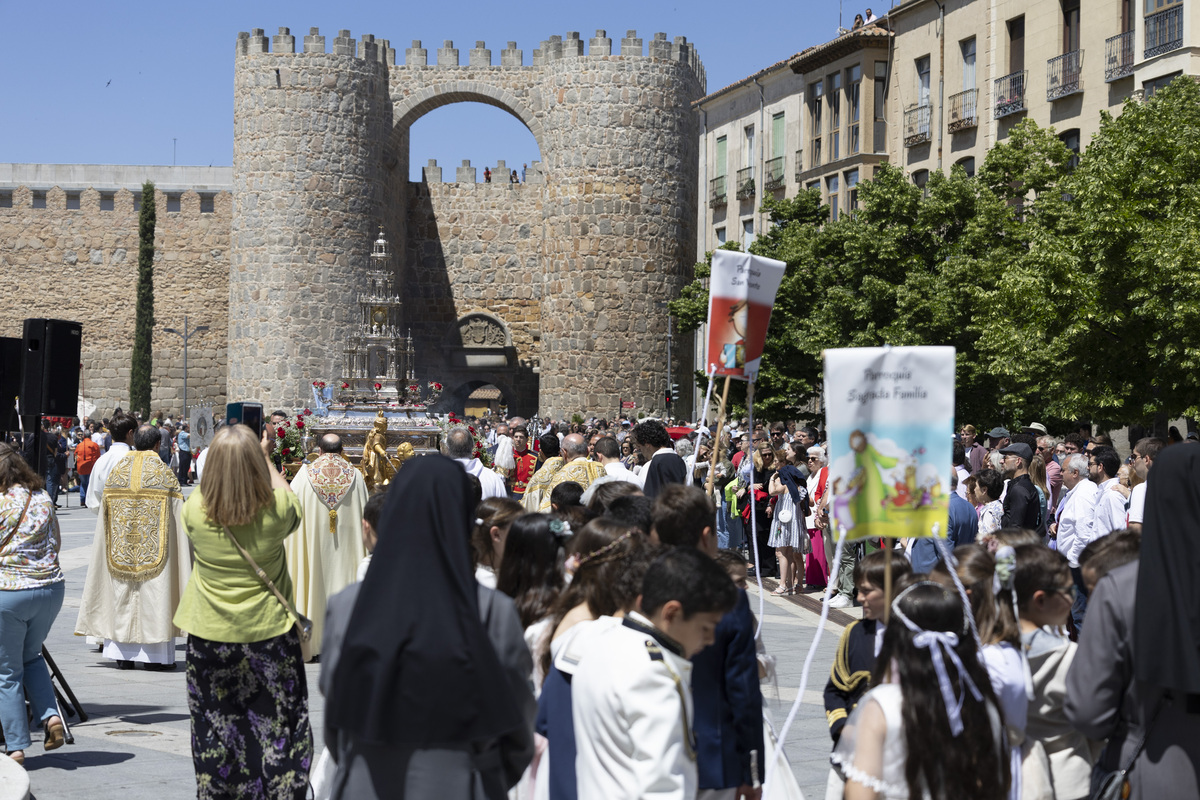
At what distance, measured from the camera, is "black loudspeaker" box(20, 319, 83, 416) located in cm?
830

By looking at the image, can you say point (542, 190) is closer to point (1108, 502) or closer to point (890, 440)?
point (1108, 502)

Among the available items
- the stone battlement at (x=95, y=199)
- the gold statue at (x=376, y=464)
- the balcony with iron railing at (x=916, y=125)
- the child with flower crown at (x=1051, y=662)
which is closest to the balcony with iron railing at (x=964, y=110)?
the balcony with iron railing at (x=916, y=125)

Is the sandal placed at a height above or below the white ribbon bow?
below

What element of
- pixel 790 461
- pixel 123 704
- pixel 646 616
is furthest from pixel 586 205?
pixel 646 616

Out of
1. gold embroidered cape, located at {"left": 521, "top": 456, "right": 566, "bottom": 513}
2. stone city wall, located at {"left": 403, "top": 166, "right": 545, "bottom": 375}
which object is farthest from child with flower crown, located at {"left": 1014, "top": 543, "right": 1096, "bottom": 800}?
stone city wall, located at {"left": 403, "top": 166, "right": 545, "bottom": 375}

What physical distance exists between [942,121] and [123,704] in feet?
83.2

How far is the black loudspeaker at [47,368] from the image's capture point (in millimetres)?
8297

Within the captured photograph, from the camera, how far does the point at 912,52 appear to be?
3139 cm

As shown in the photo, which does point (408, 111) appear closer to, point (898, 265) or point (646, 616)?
point (898, 265)

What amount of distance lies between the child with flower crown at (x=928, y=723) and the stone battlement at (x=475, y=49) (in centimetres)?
3195

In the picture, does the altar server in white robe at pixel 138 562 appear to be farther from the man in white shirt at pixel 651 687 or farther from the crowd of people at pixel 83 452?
the crowd of people at pixel 83 452

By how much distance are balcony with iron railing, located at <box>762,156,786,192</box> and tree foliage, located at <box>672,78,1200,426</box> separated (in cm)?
913

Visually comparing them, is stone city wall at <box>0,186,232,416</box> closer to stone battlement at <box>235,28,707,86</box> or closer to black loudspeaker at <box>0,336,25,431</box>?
stone battlement at <box>235,28,707,86</box>

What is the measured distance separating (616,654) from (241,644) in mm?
2147
